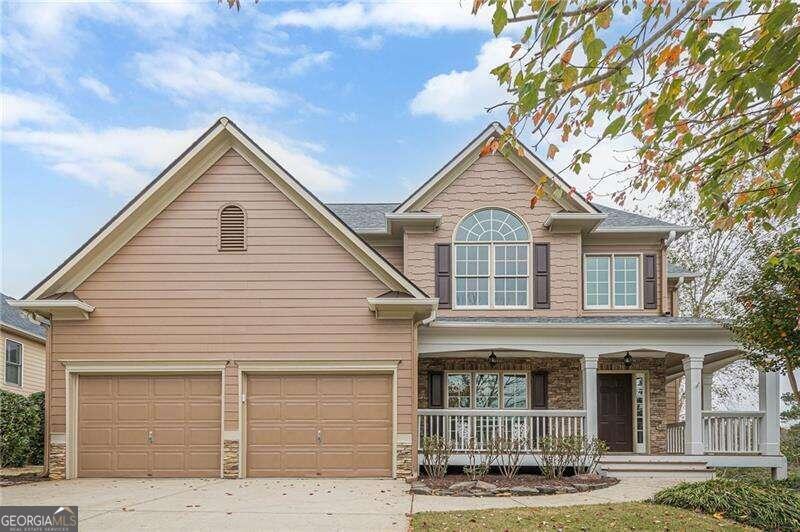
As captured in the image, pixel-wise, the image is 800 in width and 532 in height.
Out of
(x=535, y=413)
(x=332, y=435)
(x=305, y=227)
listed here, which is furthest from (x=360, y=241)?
(x=535, y=413)

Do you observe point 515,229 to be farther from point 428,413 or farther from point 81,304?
point 81,304

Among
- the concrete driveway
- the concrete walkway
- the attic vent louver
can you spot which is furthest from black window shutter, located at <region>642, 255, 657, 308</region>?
the attic vent louver

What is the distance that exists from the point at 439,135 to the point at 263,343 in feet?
38.4

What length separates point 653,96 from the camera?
649 centimetres

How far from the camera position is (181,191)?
43.1 ft

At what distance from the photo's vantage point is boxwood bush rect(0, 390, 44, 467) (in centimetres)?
1380

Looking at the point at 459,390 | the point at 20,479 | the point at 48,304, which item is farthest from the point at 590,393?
the point at 20,479

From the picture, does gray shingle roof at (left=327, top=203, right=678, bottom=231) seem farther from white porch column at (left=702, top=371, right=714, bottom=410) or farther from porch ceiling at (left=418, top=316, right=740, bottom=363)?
white porch column at (left=702, top=371, right=714, bottom=410)

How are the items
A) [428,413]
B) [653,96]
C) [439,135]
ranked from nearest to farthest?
[653,96], [428,413], [439,135]

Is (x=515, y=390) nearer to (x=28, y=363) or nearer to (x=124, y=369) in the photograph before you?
(x=124, y=369)

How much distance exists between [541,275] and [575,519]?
25.7 feet

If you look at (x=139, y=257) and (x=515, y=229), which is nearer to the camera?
(x=139, y=257)

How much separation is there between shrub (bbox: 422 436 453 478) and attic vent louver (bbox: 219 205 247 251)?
5218 mm

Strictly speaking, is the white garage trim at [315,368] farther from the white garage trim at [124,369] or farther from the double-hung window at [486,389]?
the double-hung window at [486,389]
